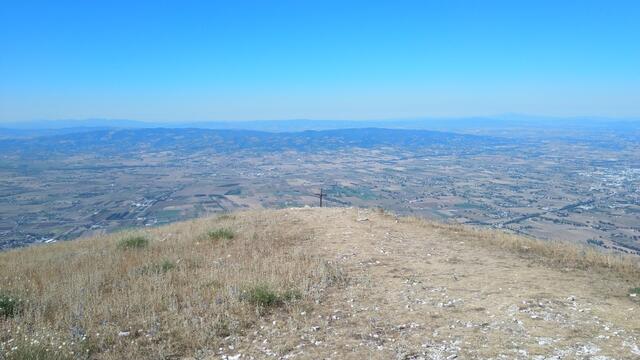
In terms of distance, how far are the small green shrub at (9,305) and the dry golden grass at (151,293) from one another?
112mm

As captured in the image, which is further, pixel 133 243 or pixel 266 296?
pixel 133 243

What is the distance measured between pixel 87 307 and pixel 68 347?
153 centimetres

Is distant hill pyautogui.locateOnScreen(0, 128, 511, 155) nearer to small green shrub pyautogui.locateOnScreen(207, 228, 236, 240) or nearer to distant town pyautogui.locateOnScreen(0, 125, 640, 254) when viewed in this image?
distant town pyautogui.locateOnScreen(0, 125, 640, 254)

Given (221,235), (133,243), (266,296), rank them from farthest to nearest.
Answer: (221,235), (133,243), (266,296)

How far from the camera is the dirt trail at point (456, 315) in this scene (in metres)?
5.62

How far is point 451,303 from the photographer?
7.37 m

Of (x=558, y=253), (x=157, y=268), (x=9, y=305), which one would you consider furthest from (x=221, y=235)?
(x=558, y=253)

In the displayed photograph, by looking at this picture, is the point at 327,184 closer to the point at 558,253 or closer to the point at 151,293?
the point at 558,253

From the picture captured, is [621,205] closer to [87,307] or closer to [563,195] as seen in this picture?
[563,195]

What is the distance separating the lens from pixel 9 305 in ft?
22.6

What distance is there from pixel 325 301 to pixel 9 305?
509cm

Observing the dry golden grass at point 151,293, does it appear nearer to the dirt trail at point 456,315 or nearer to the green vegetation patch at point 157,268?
the green vegetation patch at point 157,268

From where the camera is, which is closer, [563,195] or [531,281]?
[531,281]

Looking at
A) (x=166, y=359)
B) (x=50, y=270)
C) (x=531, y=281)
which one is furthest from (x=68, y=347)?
(x=531, y=281)
